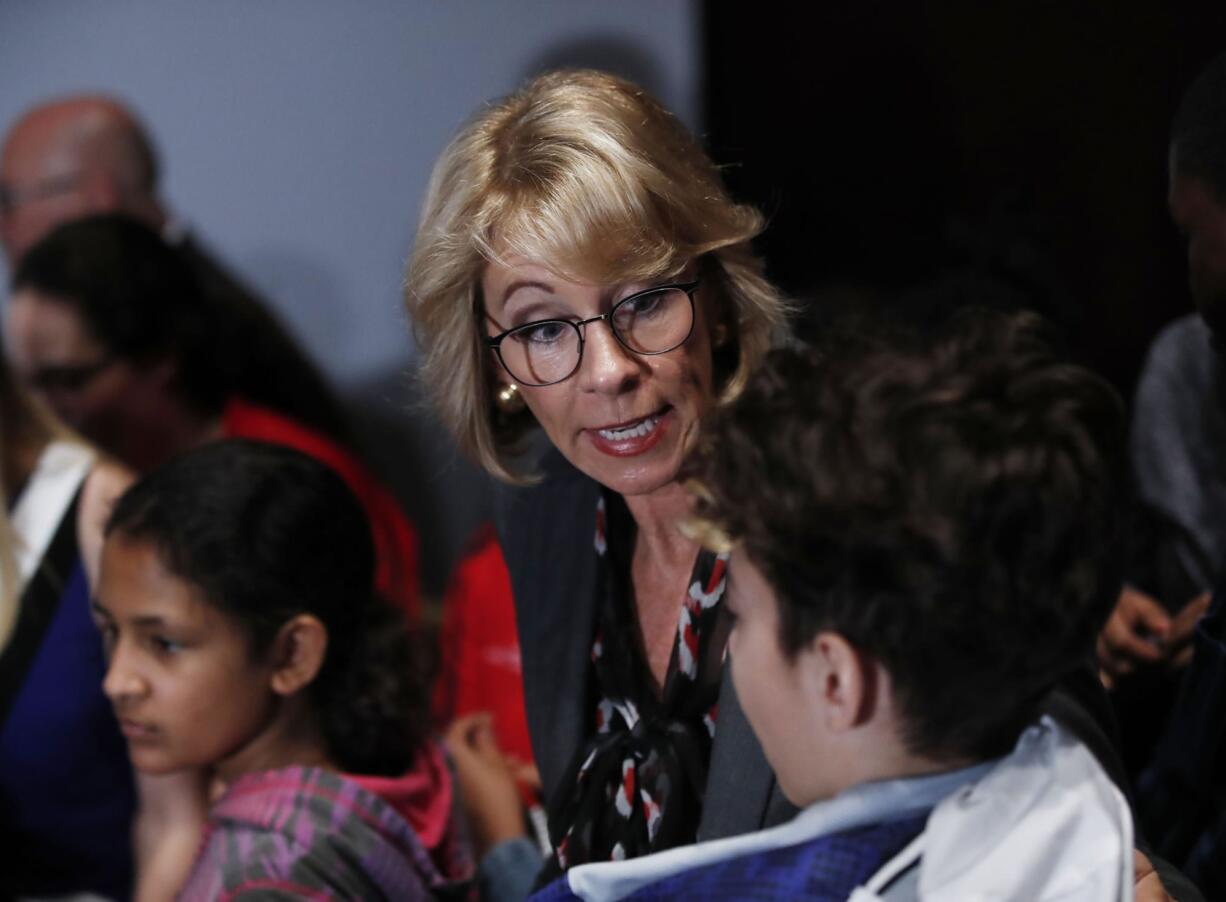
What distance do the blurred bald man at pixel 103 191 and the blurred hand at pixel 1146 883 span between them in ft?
7.05

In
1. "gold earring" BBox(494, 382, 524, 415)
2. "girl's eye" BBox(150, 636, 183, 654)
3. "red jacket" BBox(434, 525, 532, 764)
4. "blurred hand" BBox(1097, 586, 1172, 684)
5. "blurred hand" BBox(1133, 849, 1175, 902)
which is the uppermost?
"gold earring" BBox(494, 382, 524, 415)

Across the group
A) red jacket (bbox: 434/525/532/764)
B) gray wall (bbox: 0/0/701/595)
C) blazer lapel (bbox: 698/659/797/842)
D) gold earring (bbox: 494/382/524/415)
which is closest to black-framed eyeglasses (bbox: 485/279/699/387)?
gold earring (bbox: 494/382/524/415)

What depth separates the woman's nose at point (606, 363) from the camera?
142 centimetres

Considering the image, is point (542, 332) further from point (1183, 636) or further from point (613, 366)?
point (1183, 636)

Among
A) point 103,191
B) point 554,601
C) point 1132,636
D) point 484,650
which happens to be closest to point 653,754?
point 554,601

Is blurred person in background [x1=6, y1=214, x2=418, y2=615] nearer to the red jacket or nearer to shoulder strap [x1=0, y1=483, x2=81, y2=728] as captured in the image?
the red jacket

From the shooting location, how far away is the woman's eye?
57.2 inches

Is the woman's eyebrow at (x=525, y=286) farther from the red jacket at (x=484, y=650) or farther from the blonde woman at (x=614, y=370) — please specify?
the red jacket at (x=484, y=650)

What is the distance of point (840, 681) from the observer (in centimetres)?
99

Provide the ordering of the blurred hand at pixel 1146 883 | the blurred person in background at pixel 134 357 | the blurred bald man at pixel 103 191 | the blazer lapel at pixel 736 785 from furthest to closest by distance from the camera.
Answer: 1. the blurred bald man at pixel 103 191
2. the blurred person in background at pixel 134 357
3. the blazer lapel at pixel 736 785
4. the blurred hand at pixel 1146 883

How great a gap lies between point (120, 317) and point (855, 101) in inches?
57.4

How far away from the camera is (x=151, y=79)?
351 centimetres

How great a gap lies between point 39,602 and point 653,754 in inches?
38.1

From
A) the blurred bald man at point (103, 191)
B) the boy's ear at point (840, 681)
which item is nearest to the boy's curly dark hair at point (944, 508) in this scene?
the boy's ear at point (840, 681)
